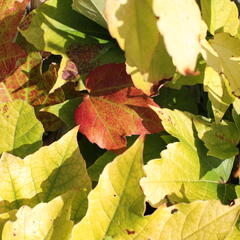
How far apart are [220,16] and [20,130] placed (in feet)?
1.23

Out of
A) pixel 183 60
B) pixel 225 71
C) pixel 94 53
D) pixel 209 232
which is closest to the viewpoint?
pixel 183 60

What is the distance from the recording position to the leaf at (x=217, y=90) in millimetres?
693

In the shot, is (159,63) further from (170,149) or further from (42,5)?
(42,5)

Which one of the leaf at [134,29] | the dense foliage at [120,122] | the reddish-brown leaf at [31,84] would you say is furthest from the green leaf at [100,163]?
the leaf at [134,29]

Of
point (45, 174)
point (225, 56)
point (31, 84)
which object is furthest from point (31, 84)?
point (225, 56)

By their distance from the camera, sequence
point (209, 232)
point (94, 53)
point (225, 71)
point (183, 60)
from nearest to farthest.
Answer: point (183, 60) < point (209, 232) < point (225, 71) < point (94, 53)

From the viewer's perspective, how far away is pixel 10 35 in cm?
77

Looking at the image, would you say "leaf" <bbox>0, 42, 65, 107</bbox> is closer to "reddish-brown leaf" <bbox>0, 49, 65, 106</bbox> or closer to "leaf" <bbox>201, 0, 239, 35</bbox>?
"reddish-brown leaf" <bbox>0, 49, 65, 106</bbox>

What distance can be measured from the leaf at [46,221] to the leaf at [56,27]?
0.30 m

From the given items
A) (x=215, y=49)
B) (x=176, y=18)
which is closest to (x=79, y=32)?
(x=215, y=49)

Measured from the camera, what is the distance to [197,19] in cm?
48

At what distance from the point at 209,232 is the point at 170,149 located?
0.16 metres

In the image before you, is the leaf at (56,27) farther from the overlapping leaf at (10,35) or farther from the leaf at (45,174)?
the leaf at (45,174)

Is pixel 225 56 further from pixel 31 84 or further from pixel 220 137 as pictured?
pixel 31 84
